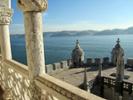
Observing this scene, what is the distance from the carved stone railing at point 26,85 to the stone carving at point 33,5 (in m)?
1.10

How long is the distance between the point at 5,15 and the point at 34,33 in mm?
2933

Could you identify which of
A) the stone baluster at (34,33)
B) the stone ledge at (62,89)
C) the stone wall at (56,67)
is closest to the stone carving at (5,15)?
the stone baluster at (34,33)

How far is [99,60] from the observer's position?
80.4ft

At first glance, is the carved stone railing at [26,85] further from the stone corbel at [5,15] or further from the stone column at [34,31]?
the stone corbel at [5,15]

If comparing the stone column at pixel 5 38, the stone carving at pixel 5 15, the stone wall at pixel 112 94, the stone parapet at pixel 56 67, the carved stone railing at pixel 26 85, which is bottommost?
the stone wall at pixel 112 94

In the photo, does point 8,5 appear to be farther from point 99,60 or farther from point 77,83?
point 99,60

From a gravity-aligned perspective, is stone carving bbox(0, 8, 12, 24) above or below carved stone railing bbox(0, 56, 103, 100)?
above

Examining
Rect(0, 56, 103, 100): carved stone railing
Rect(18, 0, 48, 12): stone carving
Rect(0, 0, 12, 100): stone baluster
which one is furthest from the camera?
Rect(0, 0, 12, 100): stone baluster

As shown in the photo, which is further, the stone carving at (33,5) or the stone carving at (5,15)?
the stone carving at (5,15)

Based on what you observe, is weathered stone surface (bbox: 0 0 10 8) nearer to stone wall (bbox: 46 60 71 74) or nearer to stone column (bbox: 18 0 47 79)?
stone column (bbox: 18 0 47 79)

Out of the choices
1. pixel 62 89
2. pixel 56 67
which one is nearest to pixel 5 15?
pixel 62 89

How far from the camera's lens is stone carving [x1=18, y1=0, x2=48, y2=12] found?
3.40 meters

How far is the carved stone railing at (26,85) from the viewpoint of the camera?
2.61 m

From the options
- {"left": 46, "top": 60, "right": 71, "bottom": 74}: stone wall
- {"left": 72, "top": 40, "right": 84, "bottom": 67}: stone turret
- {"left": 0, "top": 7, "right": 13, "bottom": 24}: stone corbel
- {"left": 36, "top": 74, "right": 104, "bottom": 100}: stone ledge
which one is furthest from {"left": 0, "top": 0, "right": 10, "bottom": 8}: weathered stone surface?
{"left": 72, "top": 40, "right": 84, "bottom": 67}: stone turret
